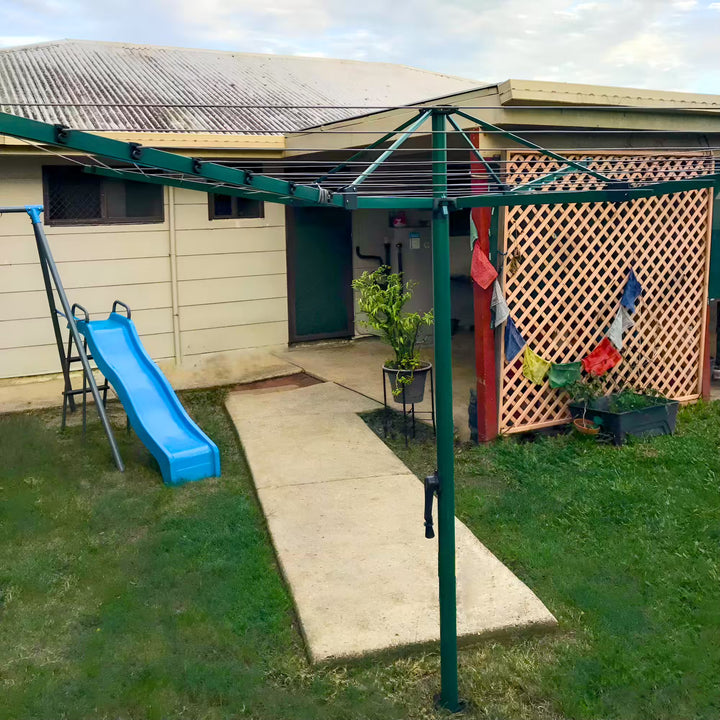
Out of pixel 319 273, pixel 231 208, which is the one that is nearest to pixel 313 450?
pixel 231 208

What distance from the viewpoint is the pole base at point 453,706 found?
297 cm

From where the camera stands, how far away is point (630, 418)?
5992 millimetres

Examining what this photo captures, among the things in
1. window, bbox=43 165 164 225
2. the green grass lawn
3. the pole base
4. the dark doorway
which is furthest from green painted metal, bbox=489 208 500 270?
window, bbox=43 165 164 225

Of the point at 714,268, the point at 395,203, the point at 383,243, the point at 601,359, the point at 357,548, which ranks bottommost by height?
the point at 357,548

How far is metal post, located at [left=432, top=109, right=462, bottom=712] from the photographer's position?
2.78 meters

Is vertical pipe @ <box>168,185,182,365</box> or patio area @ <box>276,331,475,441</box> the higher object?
vertical pipe @ <box>168,185,182,365</box>

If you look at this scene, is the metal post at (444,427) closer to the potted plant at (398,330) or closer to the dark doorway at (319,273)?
the potted plant at (398,330)

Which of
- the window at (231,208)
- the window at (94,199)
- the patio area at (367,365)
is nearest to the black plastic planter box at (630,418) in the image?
the patio area at (367,365)

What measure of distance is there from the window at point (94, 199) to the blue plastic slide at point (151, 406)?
6.37ft

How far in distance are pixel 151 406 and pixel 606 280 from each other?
3.79m

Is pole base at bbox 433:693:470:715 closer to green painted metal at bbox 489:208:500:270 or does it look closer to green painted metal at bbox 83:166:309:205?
green painted metal at bbox 83:166:309:205

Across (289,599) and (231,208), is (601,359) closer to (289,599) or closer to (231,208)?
(289,599)

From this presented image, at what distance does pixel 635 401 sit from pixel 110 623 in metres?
4.40

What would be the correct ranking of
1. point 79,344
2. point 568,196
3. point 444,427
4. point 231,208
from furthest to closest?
point 231,208, point 79,344, point 568,196, point 444,427
